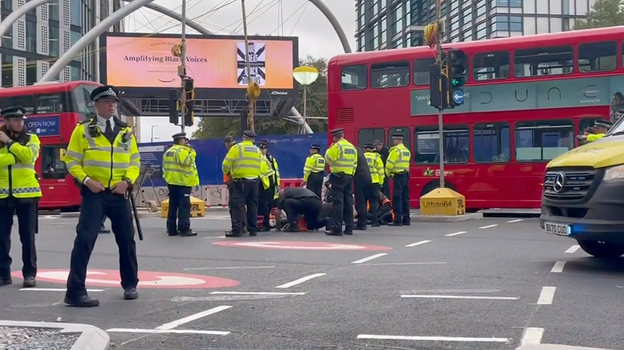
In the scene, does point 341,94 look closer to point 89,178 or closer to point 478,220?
point 478,220

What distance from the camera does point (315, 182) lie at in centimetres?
1673

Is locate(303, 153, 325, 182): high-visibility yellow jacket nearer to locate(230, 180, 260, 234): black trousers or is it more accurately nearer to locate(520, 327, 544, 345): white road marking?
locate(230, 180, 260, 234): black trousers

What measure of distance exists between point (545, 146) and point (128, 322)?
1469 centimetres

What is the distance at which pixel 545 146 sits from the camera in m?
19.6

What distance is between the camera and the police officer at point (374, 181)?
16.2 m

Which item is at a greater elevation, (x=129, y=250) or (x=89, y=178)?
(x=89, y=178)

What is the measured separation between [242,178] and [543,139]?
8.27 m

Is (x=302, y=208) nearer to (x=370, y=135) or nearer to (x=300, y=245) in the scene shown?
(x=300, y=245)

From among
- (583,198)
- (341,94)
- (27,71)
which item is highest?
(27,71)

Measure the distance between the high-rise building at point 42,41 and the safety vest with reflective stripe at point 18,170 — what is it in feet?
160

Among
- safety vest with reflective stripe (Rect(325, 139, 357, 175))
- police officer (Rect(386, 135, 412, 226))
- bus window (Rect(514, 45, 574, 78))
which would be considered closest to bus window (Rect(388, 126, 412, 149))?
bus window (Rect(514, 45, 574, 78))

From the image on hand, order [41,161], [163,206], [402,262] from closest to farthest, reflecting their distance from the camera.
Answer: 1. [402,262]
2. [163,206]
3. [41,161]

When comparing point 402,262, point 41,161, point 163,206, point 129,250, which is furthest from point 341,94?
point 129,250

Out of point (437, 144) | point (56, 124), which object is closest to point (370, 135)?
point (437, 144)
